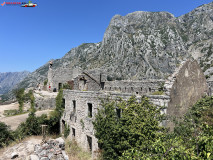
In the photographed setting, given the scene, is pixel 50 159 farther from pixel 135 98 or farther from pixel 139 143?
pixel 135 98

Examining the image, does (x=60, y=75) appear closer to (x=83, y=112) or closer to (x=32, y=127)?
(x=32, y=127)

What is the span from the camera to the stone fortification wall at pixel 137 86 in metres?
14.3

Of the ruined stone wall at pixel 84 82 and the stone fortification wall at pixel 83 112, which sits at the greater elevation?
the ruined stone wall at pixel 84 82

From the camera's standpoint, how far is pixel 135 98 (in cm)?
920

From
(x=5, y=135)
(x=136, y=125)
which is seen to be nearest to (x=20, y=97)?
(x=5, y=135)

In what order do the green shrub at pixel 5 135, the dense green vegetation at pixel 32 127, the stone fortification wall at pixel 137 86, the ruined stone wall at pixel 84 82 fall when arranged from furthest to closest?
the ruined stone wall at pixel 84 82 → the stone fortification wall at pixel 137 86 → the dense green vegetation at pixel 32 127 → the green shrub at pixel 5 135

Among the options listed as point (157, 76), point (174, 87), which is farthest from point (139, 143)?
point (157, 76)

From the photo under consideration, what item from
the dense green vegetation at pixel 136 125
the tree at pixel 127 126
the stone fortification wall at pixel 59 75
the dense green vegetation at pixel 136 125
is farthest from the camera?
the stone fortification wall at pixel 59 75

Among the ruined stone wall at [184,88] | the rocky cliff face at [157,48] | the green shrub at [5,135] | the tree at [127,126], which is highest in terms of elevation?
the rocky cliff face at [157,48]

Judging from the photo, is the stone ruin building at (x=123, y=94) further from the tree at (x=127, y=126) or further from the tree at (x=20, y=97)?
the tree at (x=20, y=97)

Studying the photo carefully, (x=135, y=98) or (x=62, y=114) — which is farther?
(x=62, y=114)

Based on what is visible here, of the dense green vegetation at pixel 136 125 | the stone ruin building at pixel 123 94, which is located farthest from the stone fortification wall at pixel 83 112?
the dense green vegetation at pixel 136 125

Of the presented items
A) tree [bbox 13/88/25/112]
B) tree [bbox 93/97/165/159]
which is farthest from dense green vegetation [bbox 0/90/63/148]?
Answer: tree [bbox 13/88/25/112]

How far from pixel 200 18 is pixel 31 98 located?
6892 inches
